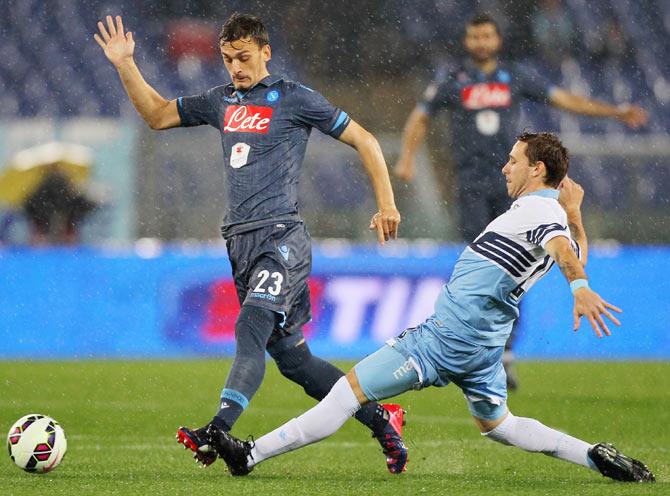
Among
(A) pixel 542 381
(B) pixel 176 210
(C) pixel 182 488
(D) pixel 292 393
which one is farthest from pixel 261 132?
(B) pixel 176 210

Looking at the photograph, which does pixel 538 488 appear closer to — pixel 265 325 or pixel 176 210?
pixel 265 325

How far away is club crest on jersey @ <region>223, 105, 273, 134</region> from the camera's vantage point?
555cm

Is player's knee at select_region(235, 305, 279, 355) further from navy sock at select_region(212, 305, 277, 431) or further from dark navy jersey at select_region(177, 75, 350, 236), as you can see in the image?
dark navy jersey at select_region(177, 75, 350, 236)

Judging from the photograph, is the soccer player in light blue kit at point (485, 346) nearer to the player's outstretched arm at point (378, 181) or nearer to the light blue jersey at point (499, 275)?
the light blue jersey at point (499, 275)

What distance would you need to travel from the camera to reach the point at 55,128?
569 inches

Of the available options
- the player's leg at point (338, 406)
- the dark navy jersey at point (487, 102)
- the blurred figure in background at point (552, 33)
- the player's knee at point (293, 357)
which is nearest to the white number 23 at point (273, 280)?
the player's knee at point (293, 357)

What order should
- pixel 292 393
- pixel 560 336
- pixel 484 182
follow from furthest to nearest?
pixel 560 336 → pixel 292 393 → pixel 484 182

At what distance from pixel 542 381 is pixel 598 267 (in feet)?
8.04

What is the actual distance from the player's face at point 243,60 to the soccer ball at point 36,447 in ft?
5.43

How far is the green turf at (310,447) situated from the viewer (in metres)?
4.81

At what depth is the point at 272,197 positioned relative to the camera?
5.47 m

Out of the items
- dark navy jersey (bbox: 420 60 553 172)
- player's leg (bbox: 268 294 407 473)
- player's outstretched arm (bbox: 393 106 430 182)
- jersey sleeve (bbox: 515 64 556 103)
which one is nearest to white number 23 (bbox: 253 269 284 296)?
player's leg (bbox: 268 294 407 473)

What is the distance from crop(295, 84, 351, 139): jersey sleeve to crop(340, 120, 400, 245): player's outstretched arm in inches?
1.5

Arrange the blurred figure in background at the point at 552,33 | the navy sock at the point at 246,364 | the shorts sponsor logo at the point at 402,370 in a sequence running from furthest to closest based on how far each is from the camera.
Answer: the blurred figure in background at the point at 552,33 → the navy sock at the point at 246,364 → the shorts sponsor logo at the point at 402,370
